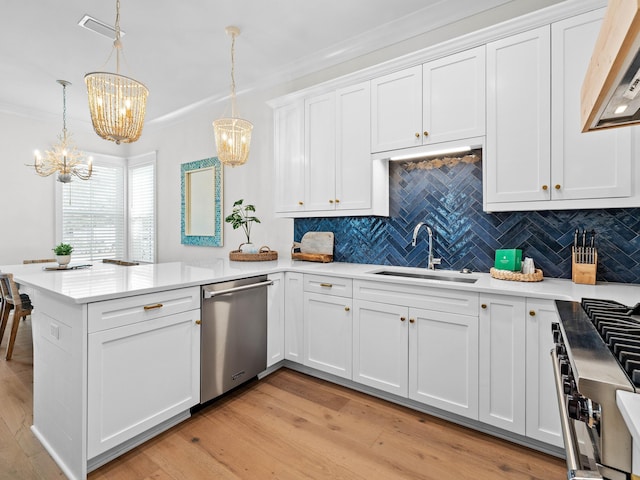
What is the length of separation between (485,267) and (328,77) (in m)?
2.35

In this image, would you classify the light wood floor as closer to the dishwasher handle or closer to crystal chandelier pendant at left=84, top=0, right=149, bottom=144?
the dishwasher handle

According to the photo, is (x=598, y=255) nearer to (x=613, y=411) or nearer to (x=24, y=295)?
(x=613, y=411)

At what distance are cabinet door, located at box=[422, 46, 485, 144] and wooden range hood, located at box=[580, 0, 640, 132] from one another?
0.87m

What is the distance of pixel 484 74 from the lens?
2166mm

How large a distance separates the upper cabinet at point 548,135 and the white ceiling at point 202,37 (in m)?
0.77

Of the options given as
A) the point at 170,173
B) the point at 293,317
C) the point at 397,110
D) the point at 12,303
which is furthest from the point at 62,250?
the point at 397,110

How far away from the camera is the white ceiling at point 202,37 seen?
260cm

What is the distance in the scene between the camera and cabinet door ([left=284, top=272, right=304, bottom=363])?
2787 mm

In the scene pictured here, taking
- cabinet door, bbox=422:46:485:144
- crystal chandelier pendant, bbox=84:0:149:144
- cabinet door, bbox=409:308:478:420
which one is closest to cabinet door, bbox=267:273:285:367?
cabinet door, bbox=409:308:478:420

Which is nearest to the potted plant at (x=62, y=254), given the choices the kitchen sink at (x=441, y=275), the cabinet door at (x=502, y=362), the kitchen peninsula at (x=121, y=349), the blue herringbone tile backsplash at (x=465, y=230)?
the kitchen peninsula at (x=121, y=349)

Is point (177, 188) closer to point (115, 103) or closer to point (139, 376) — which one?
point (115, 103)

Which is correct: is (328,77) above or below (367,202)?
above

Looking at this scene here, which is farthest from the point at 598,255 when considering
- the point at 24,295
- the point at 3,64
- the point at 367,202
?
the point at 3,64

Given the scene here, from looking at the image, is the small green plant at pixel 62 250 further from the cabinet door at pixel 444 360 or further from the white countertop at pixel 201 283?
the cabinet door at pixel 444 360
